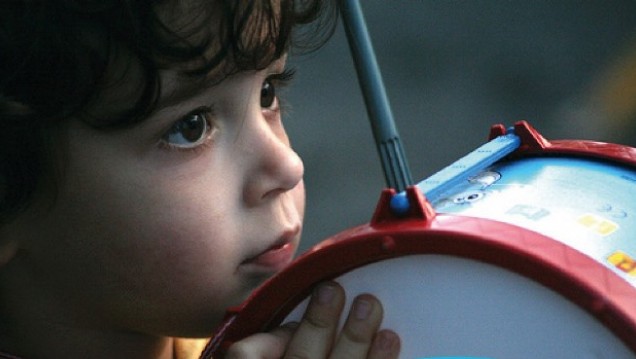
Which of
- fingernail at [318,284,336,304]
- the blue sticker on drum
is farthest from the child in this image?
the blue sticker on drum

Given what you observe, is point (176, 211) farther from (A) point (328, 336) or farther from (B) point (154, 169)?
(A) point (328, 336)

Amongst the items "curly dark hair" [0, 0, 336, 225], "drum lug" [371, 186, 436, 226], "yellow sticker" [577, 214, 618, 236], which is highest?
"curly dark hair" [0, 0, 336, 225]

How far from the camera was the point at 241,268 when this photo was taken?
85 centimetres

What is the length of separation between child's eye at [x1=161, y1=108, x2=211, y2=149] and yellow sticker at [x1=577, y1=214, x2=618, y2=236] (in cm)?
33

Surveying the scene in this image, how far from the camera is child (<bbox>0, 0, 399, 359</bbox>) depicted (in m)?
0.76

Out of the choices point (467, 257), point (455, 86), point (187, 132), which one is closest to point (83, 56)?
point (187, 132)

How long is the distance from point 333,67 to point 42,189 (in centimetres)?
198

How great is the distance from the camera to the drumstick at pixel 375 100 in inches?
32.1

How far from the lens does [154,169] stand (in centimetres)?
81

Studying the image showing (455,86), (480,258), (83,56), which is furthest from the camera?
(455,86)

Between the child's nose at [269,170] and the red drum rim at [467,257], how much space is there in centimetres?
11

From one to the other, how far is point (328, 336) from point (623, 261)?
0.23m

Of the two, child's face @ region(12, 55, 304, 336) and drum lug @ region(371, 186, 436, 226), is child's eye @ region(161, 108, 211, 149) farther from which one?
drum lug @ region(371, 186, 436, 226)

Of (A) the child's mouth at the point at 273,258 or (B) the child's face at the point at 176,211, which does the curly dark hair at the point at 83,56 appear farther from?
(A) the child's mouth at the point at 273,258
